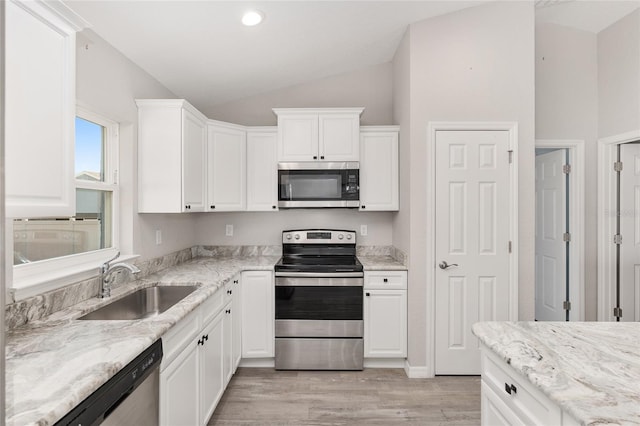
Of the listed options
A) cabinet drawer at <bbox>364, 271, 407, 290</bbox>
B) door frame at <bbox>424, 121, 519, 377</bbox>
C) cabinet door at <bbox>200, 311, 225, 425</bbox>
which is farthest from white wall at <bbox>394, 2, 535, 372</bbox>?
cabinet door at <bbox>200, 311, 225, 425</bbox>

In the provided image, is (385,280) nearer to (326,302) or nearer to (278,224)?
(326,302)

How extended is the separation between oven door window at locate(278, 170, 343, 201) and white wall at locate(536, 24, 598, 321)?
7.04 feet

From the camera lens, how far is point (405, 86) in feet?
9.30

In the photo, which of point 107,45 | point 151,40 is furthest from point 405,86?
point 107,45

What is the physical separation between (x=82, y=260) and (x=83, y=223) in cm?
25

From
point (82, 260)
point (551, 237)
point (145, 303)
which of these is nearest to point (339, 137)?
point (145, 303)

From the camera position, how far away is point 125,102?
225 cm

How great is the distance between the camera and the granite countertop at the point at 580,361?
80cm

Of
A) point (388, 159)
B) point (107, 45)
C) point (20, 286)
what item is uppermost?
point (107, 45)

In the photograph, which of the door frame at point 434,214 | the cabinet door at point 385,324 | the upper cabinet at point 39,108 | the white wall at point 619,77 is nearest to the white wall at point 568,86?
the white wall at point 619,77

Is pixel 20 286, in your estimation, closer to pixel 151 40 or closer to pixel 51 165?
A: pixel 51 165

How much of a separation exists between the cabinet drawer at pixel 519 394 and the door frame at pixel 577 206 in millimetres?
2743

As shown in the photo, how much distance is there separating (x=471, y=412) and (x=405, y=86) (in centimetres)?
260

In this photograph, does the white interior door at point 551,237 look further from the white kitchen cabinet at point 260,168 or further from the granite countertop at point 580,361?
the white kitchen cabinet at point 260,168
